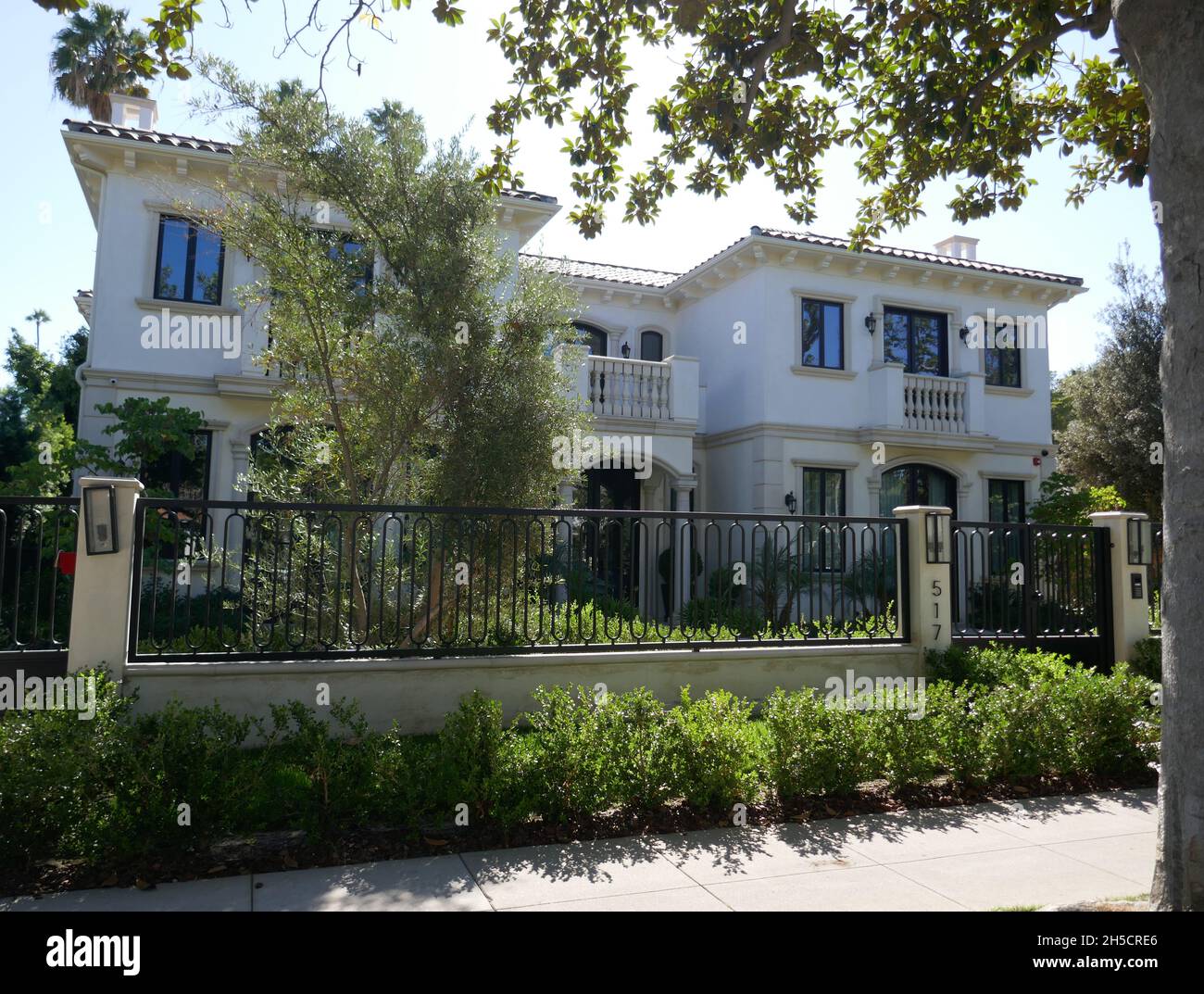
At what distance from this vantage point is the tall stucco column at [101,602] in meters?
5.94

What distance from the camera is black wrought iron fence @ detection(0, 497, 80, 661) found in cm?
614

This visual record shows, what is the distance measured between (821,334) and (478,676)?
1185cm

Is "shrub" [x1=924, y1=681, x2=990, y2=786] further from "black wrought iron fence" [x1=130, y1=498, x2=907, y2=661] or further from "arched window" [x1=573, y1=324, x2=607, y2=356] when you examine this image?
"arched window" [x1=573, y1=324, x2=607, y2=356]

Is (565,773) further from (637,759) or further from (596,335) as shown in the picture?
(596,335)

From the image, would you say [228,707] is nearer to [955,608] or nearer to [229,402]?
[955,608]

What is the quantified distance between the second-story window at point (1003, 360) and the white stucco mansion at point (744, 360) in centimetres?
6

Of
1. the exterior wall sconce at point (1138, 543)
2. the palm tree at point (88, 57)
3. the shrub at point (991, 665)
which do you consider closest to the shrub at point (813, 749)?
the shrub at point (991, 665)

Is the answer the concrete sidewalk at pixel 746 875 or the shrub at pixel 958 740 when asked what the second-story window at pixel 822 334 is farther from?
the concrete sidewalk at pixel 746 875

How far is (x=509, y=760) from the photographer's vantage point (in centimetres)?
504

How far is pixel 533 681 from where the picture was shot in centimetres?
707

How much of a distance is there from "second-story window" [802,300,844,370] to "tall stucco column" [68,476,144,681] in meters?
13.0

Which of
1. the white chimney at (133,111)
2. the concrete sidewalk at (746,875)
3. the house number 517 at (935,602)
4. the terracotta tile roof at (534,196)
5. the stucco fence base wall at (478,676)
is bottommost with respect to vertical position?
the concrete sidewalk at (746,875)
